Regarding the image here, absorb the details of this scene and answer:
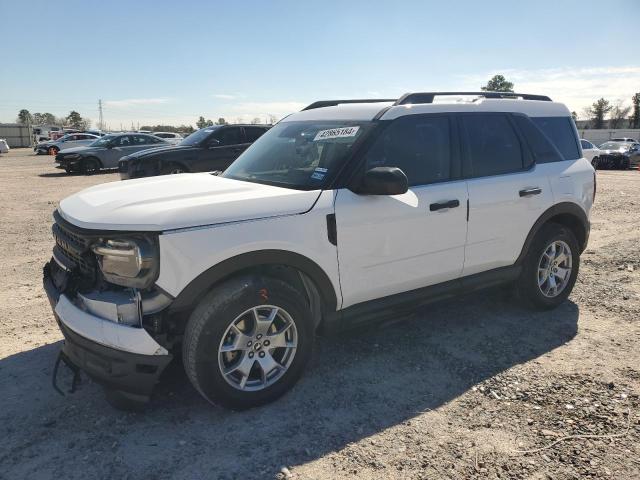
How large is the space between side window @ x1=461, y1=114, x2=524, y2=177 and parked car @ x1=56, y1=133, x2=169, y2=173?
54.1 ft

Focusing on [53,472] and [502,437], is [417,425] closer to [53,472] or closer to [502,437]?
[502,437]

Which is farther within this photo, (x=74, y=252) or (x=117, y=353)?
(x=74, y=252)

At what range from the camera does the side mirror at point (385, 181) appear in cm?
316

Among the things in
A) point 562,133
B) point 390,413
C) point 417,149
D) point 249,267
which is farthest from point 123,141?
point 390,413

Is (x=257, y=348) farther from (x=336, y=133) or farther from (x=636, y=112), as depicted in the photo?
(x=636, y=112)

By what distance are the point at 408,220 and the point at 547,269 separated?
1.96 m

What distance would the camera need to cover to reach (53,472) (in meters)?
2.55

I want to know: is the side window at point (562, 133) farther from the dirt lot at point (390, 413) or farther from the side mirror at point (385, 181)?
the side mirror at point (385, 181)

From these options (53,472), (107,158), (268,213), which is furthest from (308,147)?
(107,158)

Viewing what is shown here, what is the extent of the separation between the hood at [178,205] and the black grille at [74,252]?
92mm

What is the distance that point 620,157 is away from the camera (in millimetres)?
24219

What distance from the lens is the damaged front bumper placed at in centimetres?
268

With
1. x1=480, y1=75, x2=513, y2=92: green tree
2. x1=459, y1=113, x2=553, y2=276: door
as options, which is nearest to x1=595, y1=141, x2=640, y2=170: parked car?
x1=459, y1=113, x2=553, y2=276: door

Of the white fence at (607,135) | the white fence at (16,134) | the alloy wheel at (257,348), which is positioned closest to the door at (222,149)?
the alloy wheel at (257,348)
